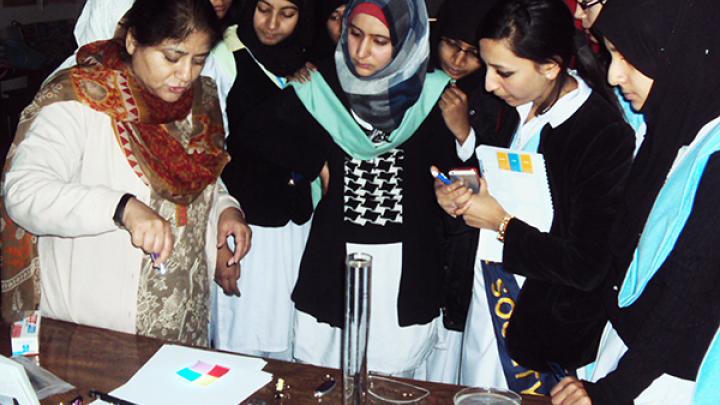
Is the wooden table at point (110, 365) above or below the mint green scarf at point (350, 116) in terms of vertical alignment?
below

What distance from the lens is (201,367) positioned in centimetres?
167

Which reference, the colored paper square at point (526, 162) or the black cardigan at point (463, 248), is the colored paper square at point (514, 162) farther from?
the black cardigan at point (463, 248)

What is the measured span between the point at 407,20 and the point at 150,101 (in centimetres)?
72

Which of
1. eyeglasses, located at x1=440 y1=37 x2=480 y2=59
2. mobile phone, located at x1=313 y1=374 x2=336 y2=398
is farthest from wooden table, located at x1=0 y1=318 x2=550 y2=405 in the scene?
eyeglasses, located at x1=440 y1=37 x2=480 y2=59

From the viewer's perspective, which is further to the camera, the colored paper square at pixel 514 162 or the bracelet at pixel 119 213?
the colored paper square at pixel 514 162

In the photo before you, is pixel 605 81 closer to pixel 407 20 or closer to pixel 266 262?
pixel 407 20

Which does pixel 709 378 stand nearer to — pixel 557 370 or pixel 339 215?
pixel 557 370

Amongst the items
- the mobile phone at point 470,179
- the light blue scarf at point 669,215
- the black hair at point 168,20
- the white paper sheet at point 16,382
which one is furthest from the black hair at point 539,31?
the white paper sheet at point 16,382

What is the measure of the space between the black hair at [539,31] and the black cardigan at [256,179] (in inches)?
33.4

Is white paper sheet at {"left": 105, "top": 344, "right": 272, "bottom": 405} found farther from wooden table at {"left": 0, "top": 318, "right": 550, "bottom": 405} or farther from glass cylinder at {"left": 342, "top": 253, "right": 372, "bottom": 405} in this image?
glass cylinder at {"left": 342, "top": 253, "right": 372, "bottom": 405}

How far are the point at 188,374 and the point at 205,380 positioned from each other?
44 millimetres

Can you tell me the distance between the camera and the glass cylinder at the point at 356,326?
1341 mm

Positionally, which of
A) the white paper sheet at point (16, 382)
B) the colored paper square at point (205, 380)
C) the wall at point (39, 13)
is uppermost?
the wall at point (39, 13)

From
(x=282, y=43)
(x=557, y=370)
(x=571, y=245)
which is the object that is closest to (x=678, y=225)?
(x=571, y=245)
